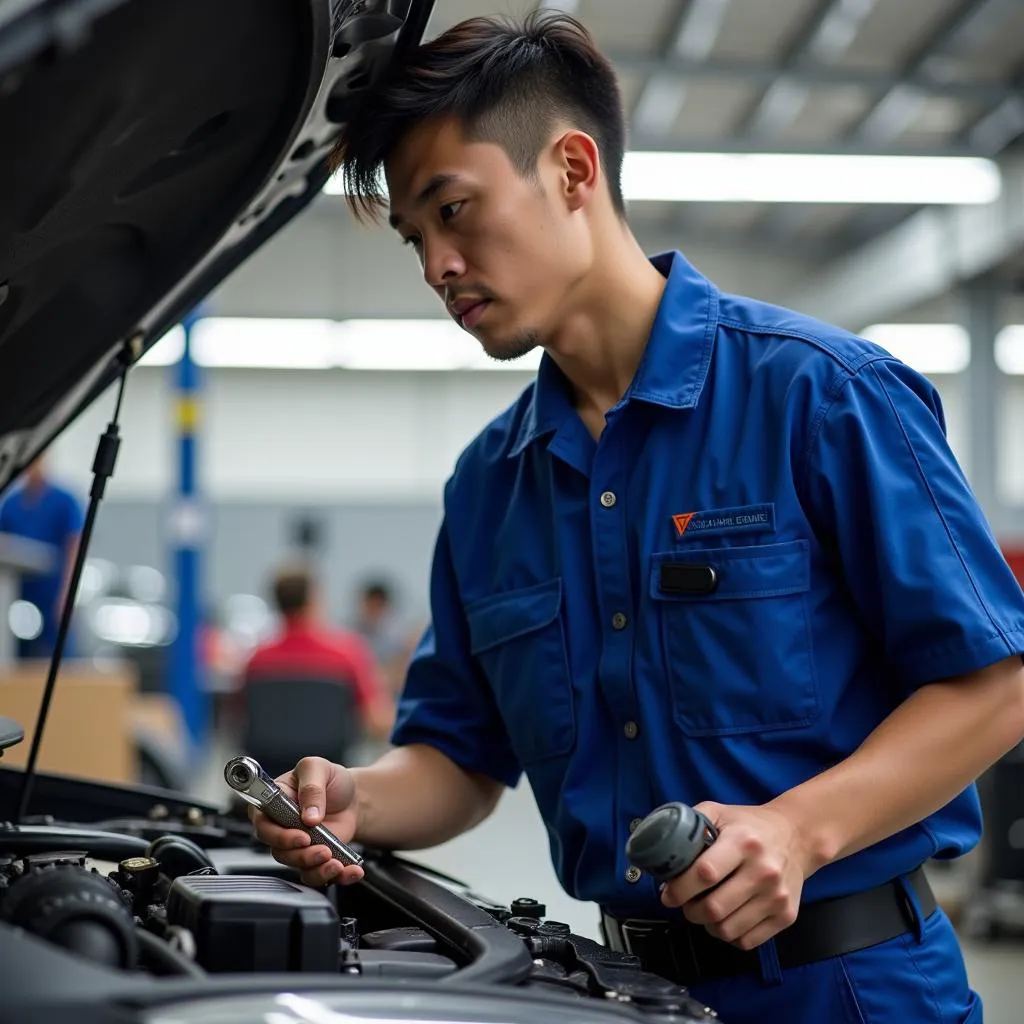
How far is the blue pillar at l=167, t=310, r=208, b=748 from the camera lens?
19.2 feet

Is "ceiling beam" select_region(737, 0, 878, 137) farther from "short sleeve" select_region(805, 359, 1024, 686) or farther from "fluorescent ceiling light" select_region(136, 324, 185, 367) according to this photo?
"short sleeve" select_region(805, 359, 1024, 686)

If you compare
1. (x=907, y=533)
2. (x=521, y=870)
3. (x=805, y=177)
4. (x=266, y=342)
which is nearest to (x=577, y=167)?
(x=907, y=533)

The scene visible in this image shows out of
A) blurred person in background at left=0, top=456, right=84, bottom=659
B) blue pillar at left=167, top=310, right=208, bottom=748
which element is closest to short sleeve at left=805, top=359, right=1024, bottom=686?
blurred person in background at left=0, top=456, right=84, bottom=659

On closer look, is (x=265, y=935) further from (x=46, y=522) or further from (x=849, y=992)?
(x=46, y=522)

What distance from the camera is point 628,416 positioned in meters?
1.19

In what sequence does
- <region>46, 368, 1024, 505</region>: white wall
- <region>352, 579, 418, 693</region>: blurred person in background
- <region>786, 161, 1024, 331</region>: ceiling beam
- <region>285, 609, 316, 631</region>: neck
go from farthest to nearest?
1. <region>46, 368, 1024, 505</region>: white wall
2. <region>352, 579, 418, 693</region>: blurred person in background
3. <region>786, 161, 1024, 331</region>: ceiling beam
4. <region>285, 609, 316, 631</region>: neck

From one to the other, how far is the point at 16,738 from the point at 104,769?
2.42m

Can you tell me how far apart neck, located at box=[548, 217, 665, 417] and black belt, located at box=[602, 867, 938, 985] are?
47cm

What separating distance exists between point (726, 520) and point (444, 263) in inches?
12.6

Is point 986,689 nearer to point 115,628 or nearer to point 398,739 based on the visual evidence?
point 398,739

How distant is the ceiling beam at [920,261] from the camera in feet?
24.7

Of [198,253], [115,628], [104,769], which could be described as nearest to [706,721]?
[198,253]

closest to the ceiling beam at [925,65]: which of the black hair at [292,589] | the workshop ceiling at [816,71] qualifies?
the workshop ceiling at [816,71]

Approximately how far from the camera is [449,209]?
113 centimetres
